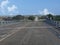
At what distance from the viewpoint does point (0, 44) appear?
16328mm

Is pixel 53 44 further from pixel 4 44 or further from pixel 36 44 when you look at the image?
pixel 4 44

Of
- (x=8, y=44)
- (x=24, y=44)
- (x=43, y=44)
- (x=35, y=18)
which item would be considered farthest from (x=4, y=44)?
(x=35, y=18)

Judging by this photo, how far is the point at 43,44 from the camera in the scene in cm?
1619

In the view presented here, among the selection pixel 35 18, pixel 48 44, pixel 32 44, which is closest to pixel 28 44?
pixel 32 44

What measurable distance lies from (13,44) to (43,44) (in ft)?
6.62

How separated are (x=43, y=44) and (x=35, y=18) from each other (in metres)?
182

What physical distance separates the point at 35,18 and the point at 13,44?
18159 cm

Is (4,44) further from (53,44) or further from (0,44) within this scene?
(53,44)

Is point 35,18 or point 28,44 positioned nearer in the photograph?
point 28,44

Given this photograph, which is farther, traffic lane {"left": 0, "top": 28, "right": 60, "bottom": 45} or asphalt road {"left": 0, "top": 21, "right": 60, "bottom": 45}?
asphalt road {"left": 0, "top": 21, "right": 60, "bottom": 45}

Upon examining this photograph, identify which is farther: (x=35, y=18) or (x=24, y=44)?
(x=35, y=18)

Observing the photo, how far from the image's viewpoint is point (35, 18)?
648 ft

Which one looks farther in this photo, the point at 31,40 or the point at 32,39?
the point at 32,39

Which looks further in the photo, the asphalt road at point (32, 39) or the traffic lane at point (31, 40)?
the asphalt road at point (32, 39)
